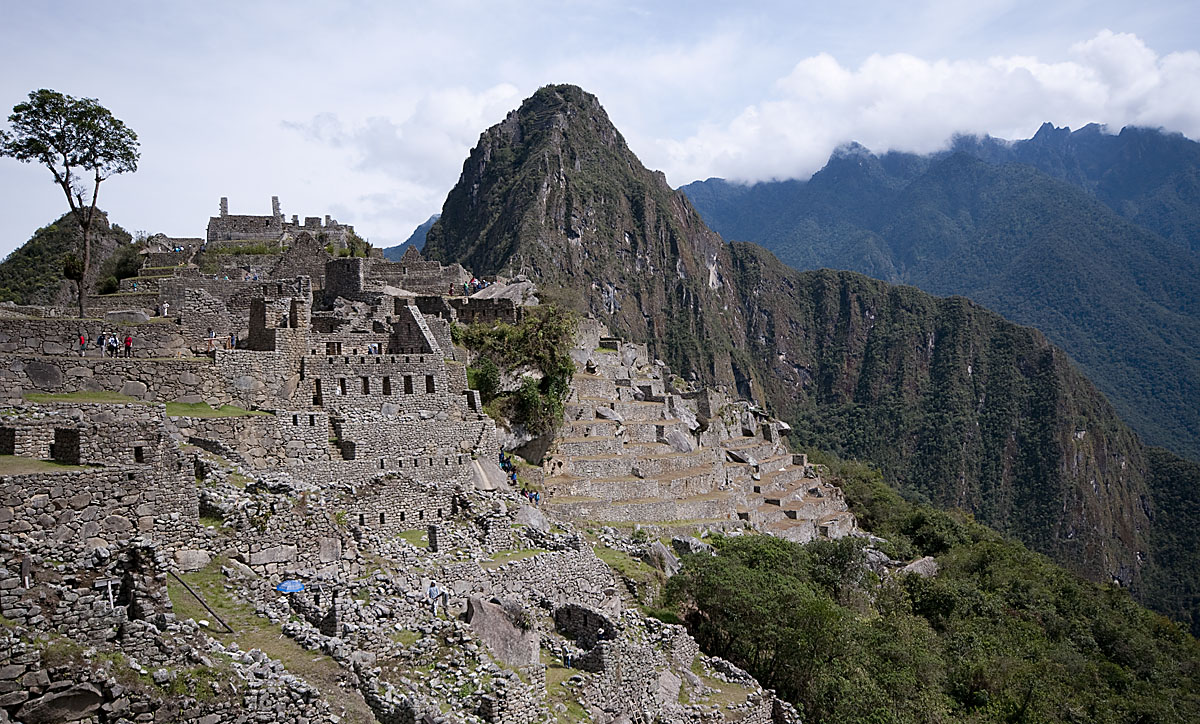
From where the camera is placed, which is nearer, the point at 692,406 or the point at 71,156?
the point at 71,156

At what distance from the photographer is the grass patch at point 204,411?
1585 cm

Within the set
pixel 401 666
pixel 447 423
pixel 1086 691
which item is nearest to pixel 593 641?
pixel 401 666

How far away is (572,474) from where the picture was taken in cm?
3041

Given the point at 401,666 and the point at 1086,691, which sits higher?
the point at 401,666

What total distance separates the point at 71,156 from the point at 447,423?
1234 cm

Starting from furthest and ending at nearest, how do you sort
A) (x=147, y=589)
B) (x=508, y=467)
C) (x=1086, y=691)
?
(x=1086, y=691)
(x=508, y=467)
(x=147, y=589)

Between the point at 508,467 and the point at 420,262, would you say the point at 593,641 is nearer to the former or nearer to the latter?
the point at 508,467

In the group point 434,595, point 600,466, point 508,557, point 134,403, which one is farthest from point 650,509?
point 134,403

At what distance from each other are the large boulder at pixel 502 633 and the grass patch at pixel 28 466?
639 centimetres

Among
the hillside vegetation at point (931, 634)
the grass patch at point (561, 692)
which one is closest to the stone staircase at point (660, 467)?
the hillside vegetation at point (931, 634)

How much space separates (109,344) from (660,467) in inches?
899

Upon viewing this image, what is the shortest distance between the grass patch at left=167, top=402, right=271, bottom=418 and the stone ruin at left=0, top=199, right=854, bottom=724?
9 centimetres

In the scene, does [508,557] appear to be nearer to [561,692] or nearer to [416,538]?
[416,538]

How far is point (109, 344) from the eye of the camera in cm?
1738
